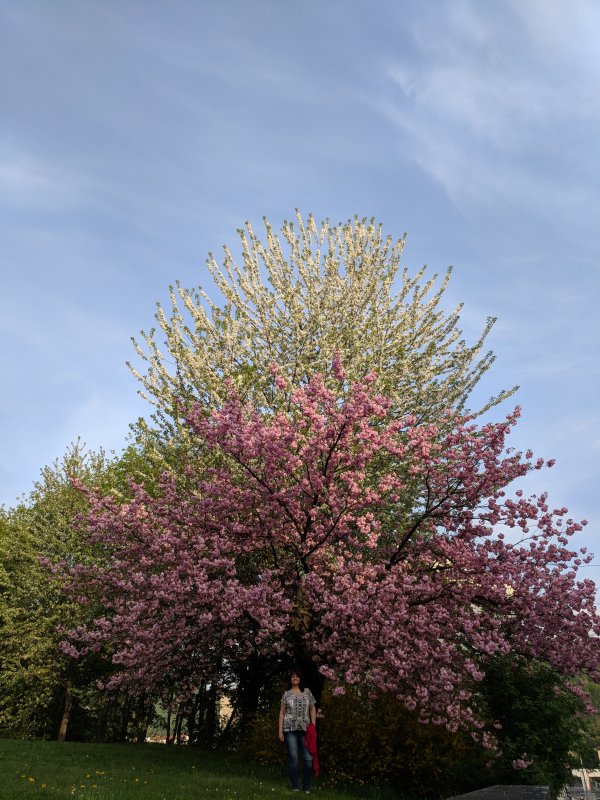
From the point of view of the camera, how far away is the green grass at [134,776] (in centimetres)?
973

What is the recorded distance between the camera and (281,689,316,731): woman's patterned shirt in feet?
36.4

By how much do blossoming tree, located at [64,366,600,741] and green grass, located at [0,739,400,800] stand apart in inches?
79.5

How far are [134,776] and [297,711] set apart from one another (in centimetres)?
412

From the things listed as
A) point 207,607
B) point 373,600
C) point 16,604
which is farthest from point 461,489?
point 16,604

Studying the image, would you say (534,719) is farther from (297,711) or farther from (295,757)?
(297,711)

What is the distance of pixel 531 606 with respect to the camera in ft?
44.5

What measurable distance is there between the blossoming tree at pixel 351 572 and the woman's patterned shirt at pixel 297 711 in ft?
4.91

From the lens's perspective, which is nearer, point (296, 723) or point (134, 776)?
point (296, 723)

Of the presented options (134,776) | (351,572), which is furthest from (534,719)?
(134,776)

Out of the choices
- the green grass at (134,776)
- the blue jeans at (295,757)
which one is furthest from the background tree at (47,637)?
the blue jeans at (295,757)

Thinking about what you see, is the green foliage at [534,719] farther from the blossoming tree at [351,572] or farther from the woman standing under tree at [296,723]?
the woman standing under tree at [296,723]

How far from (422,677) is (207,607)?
505 centimetres

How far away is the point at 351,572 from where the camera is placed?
576 inches

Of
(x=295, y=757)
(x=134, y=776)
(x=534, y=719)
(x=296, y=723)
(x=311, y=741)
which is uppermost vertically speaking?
(x=534, y=719)
